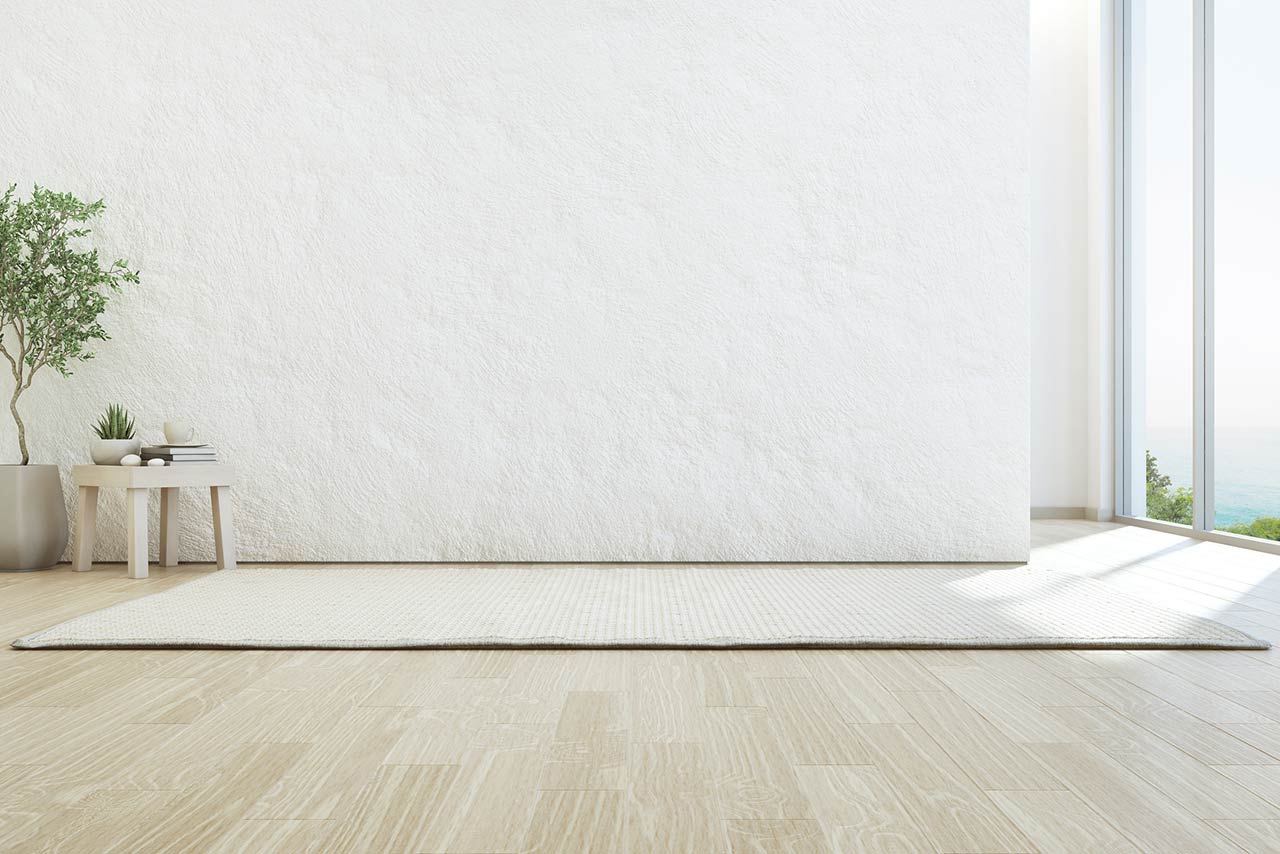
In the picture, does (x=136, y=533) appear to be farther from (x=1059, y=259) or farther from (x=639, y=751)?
(x=1059, y=259)

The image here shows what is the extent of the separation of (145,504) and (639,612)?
173 centimetres

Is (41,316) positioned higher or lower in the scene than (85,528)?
higher

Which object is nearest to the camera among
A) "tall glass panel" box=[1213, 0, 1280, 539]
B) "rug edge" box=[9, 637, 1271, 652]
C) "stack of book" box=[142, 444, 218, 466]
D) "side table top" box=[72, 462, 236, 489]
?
"rug edge" box=[9, 637, 1271, 652]

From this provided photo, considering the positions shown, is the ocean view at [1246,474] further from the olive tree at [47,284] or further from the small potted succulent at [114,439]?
the olive tree at [47,284]

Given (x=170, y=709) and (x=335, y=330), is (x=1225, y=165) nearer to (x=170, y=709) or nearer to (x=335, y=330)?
(x=335, y=330)

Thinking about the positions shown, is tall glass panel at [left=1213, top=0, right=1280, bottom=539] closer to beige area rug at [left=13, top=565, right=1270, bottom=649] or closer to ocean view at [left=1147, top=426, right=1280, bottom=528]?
ocean view at [left=1147, top=426, right=1280, bottom=528]

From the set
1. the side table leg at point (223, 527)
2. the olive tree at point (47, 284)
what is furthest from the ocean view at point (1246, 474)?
the olive tree at point (47, 284)

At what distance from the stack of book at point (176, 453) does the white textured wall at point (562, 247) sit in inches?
8.0

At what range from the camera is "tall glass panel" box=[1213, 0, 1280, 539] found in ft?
12.0

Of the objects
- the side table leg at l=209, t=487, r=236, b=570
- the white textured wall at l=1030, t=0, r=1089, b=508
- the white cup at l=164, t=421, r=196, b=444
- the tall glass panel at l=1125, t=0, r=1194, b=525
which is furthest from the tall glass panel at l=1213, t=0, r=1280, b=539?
the white cup at l=164, t=421, r=196, b=444

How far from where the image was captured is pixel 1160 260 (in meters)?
4.37

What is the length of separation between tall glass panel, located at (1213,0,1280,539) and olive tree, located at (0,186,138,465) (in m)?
4.20

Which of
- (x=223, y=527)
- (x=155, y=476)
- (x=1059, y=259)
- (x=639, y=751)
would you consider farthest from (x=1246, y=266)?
(x=155, y=476)

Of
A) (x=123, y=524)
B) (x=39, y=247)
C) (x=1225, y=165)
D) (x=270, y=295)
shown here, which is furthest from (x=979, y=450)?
(x=39, y=247)
